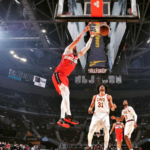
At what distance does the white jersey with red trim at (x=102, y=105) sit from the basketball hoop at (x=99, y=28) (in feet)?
6.47

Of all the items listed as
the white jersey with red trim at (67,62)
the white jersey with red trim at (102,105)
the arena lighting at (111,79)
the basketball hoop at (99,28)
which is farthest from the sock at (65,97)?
the arena lighting at (111,79)

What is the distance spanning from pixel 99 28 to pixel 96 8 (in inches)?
19.4

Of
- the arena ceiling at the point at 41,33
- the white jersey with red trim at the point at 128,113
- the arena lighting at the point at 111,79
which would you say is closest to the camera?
the white jersey with red trim at the point at 128,113

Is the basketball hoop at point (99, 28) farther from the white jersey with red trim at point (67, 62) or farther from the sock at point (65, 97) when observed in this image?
the sock at point (65, 97)

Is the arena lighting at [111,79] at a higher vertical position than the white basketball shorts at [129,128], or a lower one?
higher

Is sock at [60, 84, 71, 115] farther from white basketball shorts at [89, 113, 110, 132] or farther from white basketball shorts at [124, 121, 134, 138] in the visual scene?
white basketball shorts at [124, 121, 134, 138]

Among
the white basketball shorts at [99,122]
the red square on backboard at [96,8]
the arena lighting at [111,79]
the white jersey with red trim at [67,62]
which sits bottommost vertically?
the white basketball shorts at [99,122]

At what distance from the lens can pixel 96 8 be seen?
470 centimetres

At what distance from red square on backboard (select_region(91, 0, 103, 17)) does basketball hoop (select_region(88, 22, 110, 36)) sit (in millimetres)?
236

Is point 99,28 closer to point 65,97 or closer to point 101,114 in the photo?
point 65,97

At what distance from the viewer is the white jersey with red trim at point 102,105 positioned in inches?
217

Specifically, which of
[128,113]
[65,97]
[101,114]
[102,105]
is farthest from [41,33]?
[65,97]

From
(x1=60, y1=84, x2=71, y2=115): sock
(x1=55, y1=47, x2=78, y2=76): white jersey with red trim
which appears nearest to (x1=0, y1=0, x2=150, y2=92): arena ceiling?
(x1=55, y1=47, x2=78, y2=76): white jersey with red trim

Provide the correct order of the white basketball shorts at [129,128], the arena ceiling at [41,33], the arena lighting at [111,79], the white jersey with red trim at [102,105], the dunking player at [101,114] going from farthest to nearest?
the arena lighting at [111,79] → the arena ceiling at [41,33] → the white basketball shorts at [129,128] → the white jersey with red trim at [102,105] → the dunking player at [101,114]
